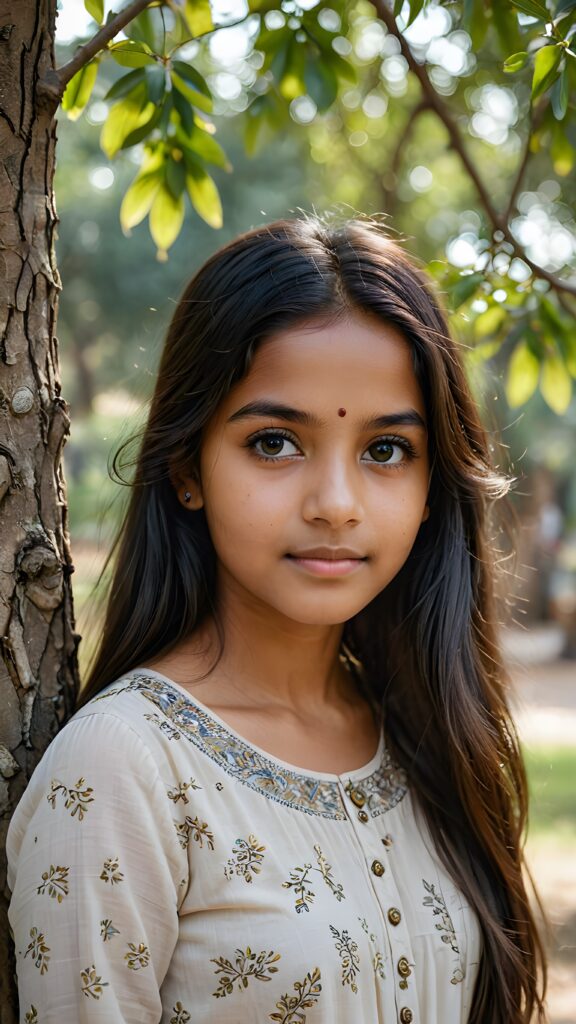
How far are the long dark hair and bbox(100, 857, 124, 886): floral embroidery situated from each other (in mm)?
354

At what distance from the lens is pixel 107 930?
4.27 ft

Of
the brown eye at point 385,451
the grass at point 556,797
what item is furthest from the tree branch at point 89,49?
the grass at point 556,797

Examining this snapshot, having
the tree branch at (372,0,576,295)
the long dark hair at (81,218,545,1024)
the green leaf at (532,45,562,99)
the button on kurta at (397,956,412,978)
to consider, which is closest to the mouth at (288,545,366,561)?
the long dark hair at (81,218,545,1024)

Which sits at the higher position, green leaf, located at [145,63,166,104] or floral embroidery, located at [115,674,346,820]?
green leaf, located at [145,63,166,104]

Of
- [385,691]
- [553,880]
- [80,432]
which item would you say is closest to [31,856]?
[385,691]

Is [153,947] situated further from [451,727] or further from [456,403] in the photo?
[456,403]

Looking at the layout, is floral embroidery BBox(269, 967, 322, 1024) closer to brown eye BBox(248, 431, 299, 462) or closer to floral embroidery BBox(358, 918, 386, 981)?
floral embroidery BBox(358, 918, 386, 981)

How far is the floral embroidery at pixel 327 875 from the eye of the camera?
1488mm

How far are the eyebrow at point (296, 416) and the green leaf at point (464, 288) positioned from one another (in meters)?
0.62

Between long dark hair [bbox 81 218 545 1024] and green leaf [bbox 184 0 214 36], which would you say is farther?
green leaf [bbox 184 0 214 36]

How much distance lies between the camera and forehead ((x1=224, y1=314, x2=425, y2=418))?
4.99ft

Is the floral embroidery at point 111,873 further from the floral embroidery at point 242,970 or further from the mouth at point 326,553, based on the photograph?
the mouth at point 326,553

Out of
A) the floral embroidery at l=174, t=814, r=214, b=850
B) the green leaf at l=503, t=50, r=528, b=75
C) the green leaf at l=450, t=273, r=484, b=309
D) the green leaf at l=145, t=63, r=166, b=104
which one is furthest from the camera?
the green leaf at l=450, t=273, r=484, b=309

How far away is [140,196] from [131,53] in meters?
0.40
